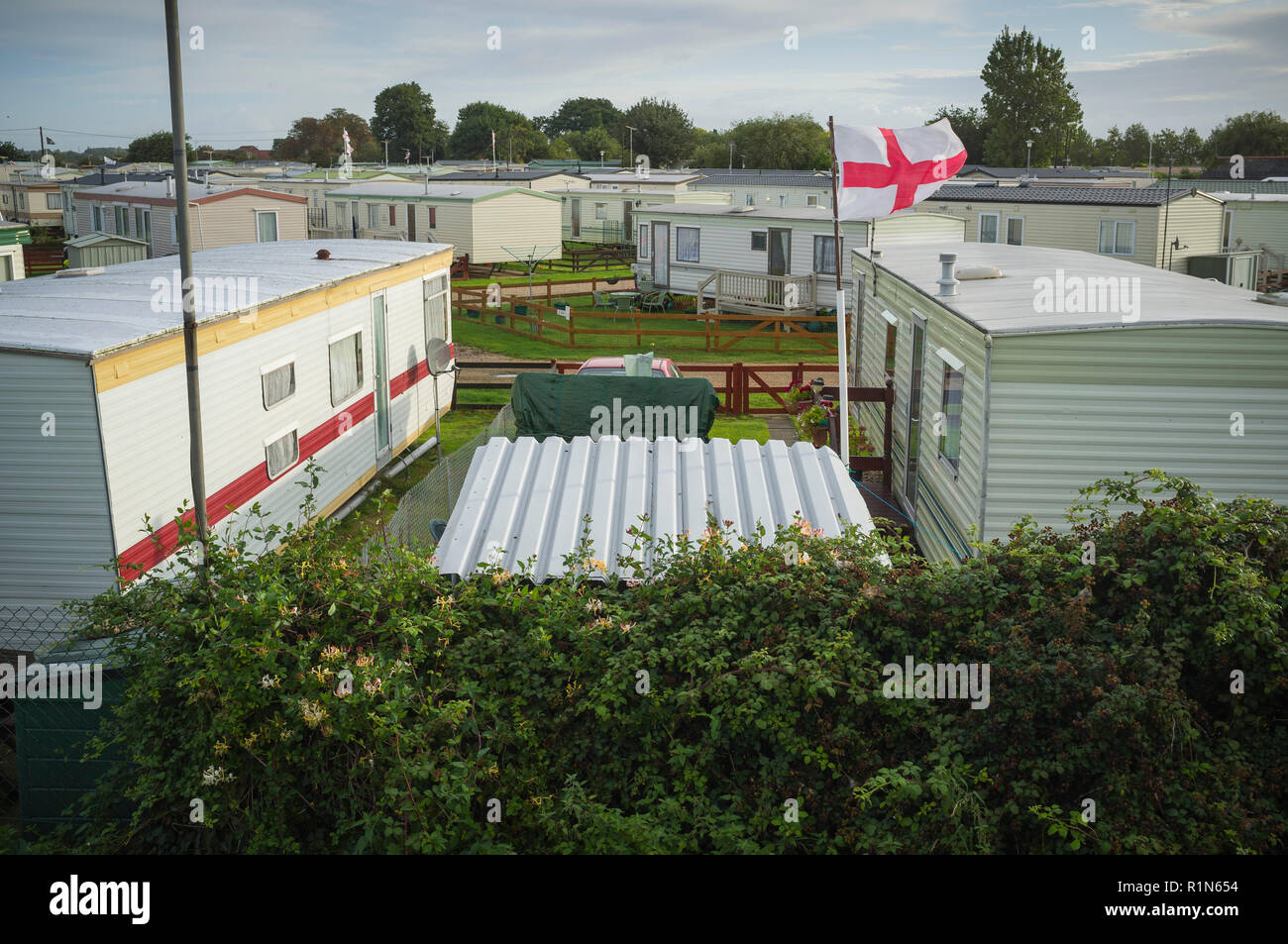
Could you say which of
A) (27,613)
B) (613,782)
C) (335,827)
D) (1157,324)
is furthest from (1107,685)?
(27,613)

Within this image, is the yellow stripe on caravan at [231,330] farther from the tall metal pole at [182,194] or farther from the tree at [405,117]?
the tree at [405,117]

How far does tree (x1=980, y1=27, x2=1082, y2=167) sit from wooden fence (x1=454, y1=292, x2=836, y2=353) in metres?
66.9

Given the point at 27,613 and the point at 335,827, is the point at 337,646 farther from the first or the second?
the point at 27,613

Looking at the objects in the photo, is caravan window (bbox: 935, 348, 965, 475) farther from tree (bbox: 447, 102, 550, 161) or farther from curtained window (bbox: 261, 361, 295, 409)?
tree (bbox: 447, 102, 550, 161)

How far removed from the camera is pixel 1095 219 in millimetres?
28969

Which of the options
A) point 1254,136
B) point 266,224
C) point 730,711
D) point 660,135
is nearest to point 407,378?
point 730,711

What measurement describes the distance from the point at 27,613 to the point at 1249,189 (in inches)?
1893

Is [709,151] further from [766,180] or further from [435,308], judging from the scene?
[435,308]

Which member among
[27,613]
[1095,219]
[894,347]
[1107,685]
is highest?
[1095,219]

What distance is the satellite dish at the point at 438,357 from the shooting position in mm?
14653

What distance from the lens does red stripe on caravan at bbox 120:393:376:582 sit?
753cm

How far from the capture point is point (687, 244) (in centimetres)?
3008

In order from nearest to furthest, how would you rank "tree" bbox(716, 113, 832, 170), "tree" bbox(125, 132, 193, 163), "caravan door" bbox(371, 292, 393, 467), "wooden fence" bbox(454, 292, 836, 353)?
"caravan door" bbox(371, 292, 393, 467) < "wooden fence" bbox(454, 292, 836, 353) < "tree" bbox(716, 113, 832, 170) < "tree" bbox(125, 132, 193, 163)

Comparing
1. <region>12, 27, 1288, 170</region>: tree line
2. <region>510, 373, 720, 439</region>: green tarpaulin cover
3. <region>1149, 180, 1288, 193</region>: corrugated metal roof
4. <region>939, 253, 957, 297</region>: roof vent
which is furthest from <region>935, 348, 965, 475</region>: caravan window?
<region>12, 27, 1288, 170</region>: tree line
